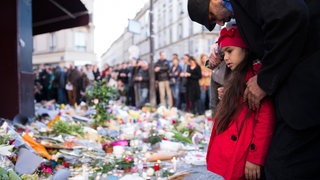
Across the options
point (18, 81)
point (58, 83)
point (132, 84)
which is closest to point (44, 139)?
point (18, 81)

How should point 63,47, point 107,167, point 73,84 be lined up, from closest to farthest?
point 107,167 < point 73,84 < point 63,47

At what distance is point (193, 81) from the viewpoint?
10.9 metres

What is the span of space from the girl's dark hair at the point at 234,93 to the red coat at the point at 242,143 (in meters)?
0.03

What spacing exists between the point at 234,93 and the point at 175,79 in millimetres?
10239

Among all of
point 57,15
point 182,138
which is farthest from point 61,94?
point 182,138

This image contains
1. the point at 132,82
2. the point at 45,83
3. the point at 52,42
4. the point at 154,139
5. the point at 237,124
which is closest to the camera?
the point at 237,124

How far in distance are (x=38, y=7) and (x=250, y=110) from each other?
8727mm

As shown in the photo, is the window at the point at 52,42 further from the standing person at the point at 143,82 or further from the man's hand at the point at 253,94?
the man's hand at the point at 253,94

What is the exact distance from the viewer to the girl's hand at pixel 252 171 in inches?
69.7

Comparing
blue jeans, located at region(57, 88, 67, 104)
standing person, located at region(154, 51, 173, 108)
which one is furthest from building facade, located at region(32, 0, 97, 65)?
standing person, located at region(154, 51, 173, 108)

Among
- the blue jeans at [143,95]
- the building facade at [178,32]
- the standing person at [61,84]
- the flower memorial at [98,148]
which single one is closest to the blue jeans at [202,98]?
the blue jeans at [143,95]

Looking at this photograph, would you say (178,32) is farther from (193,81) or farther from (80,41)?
(193,81)

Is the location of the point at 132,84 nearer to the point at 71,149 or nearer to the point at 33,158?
the point at 71,149

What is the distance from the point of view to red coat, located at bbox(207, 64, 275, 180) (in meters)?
1.73
